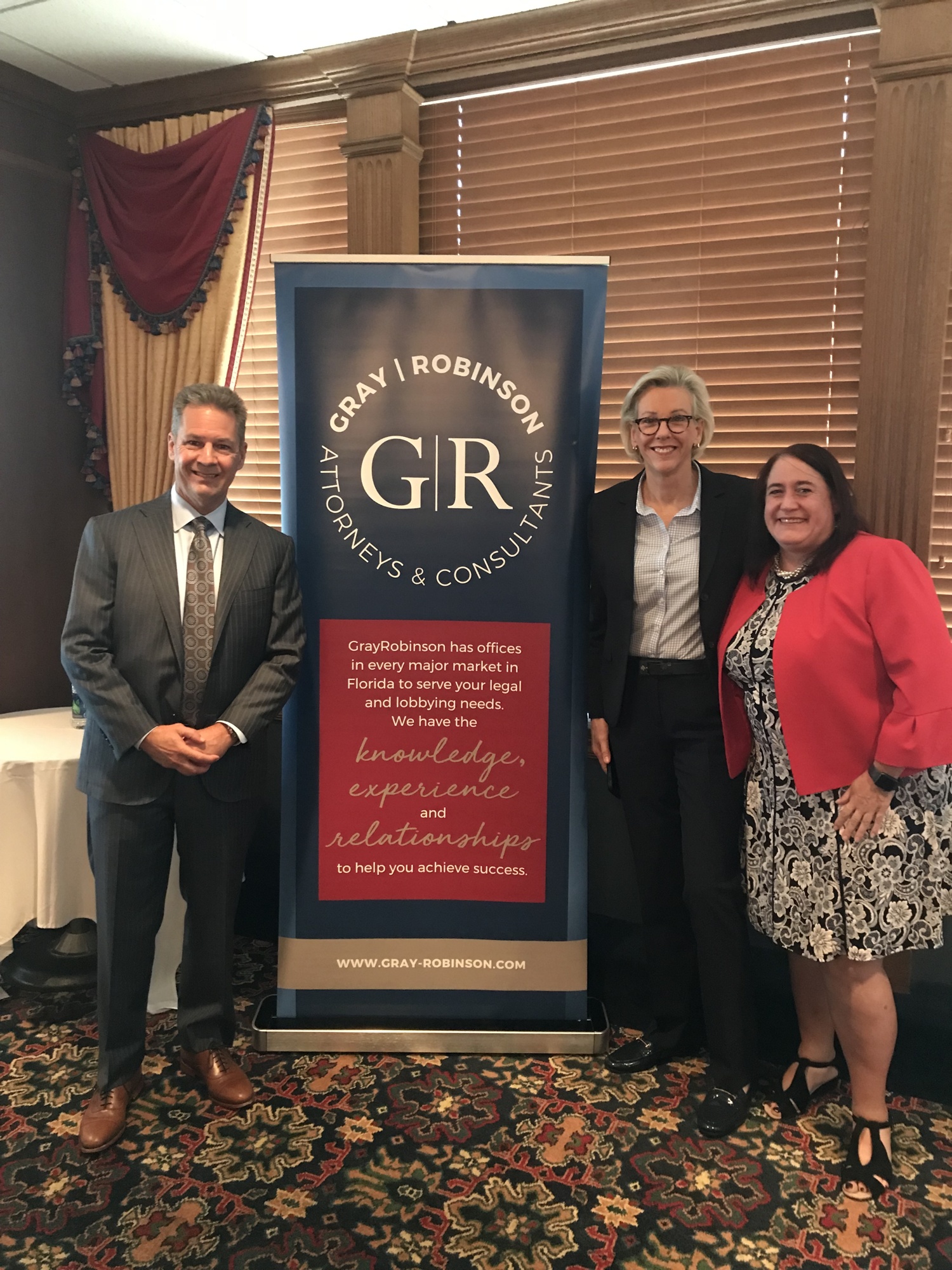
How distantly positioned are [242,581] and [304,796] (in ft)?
1.98

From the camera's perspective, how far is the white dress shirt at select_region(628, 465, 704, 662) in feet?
6.67

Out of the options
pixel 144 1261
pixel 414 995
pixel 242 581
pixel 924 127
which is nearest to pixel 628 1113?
pixel 414 995

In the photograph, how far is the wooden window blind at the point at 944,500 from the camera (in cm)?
240

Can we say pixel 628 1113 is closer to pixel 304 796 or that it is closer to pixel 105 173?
pixel 304 796

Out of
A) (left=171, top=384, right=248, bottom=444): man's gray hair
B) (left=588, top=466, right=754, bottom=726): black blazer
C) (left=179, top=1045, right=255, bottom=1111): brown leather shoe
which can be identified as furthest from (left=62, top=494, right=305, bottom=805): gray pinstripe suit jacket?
(left=588, top=466, right=754, bottom=726): black blazer

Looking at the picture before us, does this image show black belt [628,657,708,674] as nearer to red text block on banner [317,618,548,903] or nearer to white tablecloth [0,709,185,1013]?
red text block on banner [317,618,548,903]

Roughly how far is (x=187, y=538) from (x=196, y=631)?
0.21m

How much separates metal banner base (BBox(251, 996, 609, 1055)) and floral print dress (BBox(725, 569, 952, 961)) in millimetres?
645

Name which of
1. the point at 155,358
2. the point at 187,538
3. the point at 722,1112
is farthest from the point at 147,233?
the point at 722,1112

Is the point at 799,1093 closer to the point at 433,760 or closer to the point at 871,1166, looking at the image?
the point at 871,1166

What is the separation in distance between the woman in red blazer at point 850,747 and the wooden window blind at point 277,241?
1.77m

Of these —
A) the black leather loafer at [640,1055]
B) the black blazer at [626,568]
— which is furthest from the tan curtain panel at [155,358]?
the black leather loafer at [640,1055]

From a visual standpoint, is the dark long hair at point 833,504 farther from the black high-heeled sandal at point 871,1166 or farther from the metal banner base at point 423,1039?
the metal banner base at point 423,1039

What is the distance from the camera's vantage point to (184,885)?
208 cm
